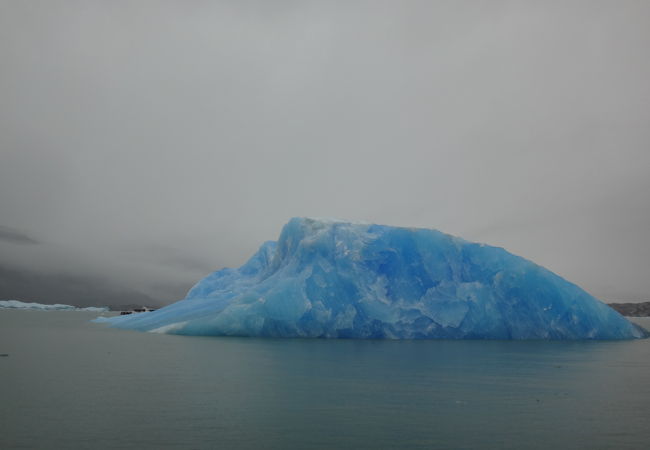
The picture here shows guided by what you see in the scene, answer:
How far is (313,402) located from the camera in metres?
8.61

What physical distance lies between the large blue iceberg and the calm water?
821 cm

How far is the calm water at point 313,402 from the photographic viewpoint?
21.2 ft

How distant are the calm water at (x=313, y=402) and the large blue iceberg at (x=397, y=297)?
8.21 meters

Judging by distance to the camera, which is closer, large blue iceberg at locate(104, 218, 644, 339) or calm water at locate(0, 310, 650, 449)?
calm water at locate(0, 310, 650, 449)

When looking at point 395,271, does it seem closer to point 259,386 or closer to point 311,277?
point 311,277

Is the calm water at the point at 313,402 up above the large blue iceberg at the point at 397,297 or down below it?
below

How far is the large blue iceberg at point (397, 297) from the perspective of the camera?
24.0 m

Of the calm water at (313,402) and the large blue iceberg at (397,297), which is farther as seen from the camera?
the large blue iceberg at (397,297)

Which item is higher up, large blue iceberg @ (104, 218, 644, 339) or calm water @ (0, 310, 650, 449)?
large blue iceberg @ (104, 218, 644, 339)

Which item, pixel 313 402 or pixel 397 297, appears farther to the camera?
pixel 397 297

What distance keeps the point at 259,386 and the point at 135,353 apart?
284 inches

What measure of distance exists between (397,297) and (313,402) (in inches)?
684

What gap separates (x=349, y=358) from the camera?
15609 mm

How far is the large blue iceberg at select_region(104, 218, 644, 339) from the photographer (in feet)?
78.7
